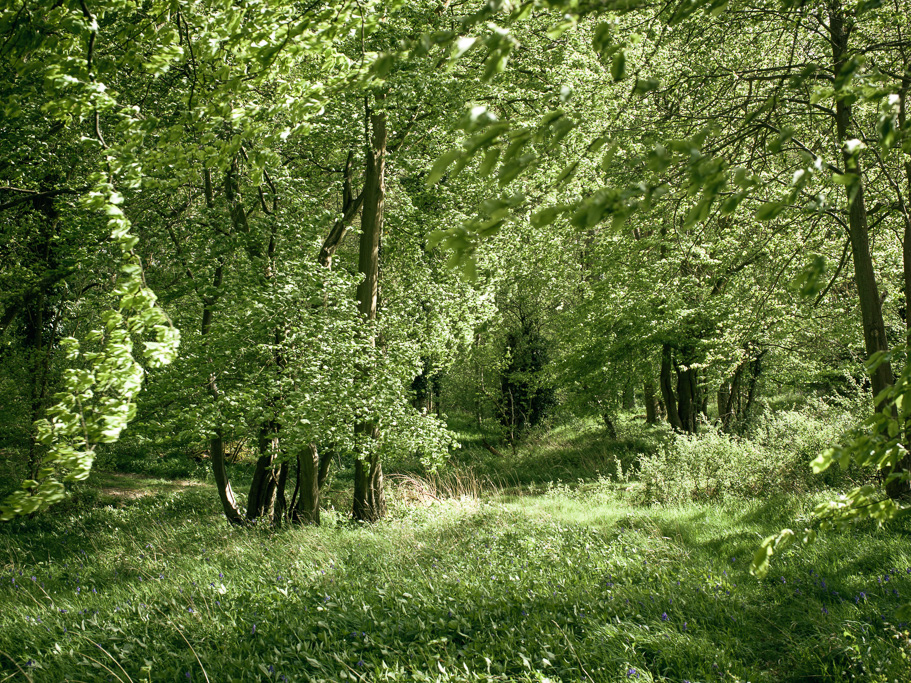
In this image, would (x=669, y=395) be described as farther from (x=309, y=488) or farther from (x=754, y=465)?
(x=309, y=488)

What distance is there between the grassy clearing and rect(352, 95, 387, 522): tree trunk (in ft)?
7.98

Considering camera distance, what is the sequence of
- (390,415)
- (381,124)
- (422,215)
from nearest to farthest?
(390,415) → (381,124) → (422,215)

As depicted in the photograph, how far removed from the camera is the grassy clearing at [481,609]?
3508mm

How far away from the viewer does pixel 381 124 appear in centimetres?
946

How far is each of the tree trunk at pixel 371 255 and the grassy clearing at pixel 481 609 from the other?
243cm

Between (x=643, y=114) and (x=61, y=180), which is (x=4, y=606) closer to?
(x=61, y=180)

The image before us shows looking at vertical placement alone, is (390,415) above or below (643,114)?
below

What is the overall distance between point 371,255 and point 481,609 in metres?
6.48

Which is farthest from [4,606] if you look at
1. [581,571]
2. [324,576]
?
[581,571]

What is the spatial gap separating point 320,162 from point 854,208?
8307 millimetres

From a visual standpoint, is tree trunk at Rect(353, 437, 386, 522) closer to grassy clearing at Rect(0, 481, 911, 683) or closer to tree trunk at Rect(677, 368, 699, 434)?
grassy clearing at Rect(0, 481, 911, 683)

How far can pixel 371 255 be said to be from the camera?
9.54 m

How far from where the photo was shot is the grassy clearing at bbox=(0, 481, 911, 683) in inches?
138

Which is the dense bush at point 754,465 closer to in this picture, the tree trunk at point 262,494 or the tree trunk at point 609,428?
the tree trunk at point 262,494
